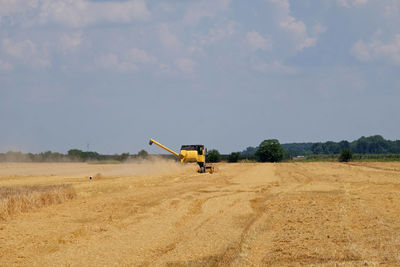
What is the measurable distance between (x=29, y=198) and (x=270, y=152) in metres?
105

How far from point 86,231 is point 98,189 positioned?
1455 centimetres

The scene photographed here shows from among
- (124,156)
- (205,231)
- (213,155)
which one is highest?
(213,155)

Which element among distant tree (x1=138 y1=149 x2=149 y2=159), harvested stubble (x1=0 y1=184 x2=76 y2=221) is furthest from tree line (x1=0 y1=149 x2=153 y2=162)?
harvested stubble (x1=0 y1=184 x2=76 y2=221)

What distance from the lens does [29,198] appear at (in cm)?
1916

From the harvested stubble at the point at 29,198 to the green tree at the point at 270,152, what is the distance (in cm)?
10000

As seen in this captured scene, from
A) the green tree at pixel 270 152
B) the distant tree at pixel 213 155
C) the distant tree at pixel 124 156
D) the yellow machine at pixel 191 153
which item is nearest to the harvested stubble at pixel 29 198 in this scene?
the yellow machine at pixel 191 153

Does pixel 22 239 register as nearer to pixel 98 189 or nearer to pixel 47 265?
pixel 47 265

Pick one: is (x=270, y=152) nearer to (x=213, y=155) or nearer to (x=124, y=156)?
(x=213, y=155)

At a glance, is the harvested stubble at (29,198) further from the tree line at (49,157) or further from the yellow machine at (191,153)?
the tree line at (49,157)

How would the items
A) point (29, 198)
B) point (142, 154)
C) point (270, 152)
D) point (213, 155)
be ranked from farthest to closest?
point (270, 152)
point (213, 155)
point (142, 154)
point (29, 198)

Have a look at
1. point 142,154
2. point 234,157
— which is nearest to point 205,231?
point 142,154

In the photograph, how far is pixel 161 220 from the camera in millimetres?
16703

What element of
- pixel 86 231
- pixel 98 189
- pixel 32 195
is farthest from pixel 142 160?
pixel 86 231

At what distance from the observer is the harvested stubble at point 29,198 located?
17.3m
